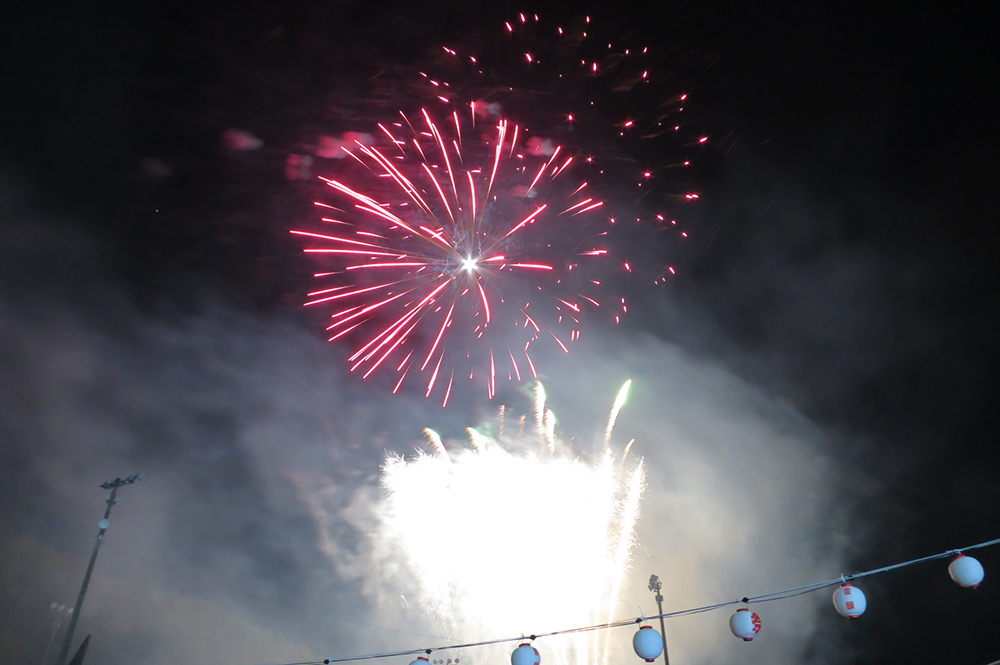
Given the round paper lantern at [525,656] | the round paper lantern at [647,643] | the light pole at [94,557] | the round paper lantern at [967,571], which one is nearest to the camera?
the round paper lantern at [967,571]

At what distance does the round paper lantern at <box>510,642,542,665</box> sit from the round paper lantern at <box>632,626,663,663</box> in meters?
1.54

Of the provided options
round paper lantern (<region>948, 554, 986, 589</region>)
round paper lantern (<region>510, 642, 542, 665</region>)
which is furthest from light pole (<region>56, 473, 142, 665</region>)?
round paper lantern (<region>948, 554, 986, 589</region>)

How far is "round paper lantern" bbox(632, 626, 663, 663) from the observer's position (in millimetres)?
7512

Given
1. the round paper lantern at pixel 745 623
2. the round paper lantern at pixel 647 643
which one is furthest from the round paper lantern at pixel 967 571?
the round paper lantern at pixel 647 643

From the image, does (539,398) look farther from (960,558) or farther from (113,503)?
(113,503)

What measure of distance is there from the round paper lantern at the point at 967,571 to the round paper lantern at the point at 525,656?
19.8 ft

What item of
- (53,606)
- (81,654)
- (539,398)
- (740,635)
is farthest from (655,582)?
(53,606)

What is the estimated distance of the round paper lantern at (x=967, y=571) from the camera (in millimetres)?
7090

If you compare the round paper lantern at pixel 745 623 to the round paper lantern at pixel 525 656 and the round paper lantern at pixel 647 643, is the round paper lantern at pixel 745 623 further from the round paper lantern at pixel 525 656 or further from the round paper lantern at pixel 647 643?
the round paper lantern at pixel 525 656

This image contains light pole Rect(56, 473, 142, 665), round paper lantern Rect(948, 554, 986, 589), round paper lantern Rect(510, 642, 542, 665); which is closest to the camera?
round paper lantern Rect(948, 554, 986, 589)

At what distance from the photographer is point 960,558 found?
7246mm

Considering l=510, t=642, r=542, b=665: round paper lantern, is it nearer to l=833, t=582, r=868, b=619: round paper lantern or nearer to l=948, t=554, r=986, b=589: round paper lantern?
l=833, t=582, r=868, b=619: round paper lantern

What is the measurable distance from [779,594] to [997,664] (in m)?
4.68

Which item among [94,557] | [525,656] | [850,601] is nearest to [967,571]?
[850,601]
